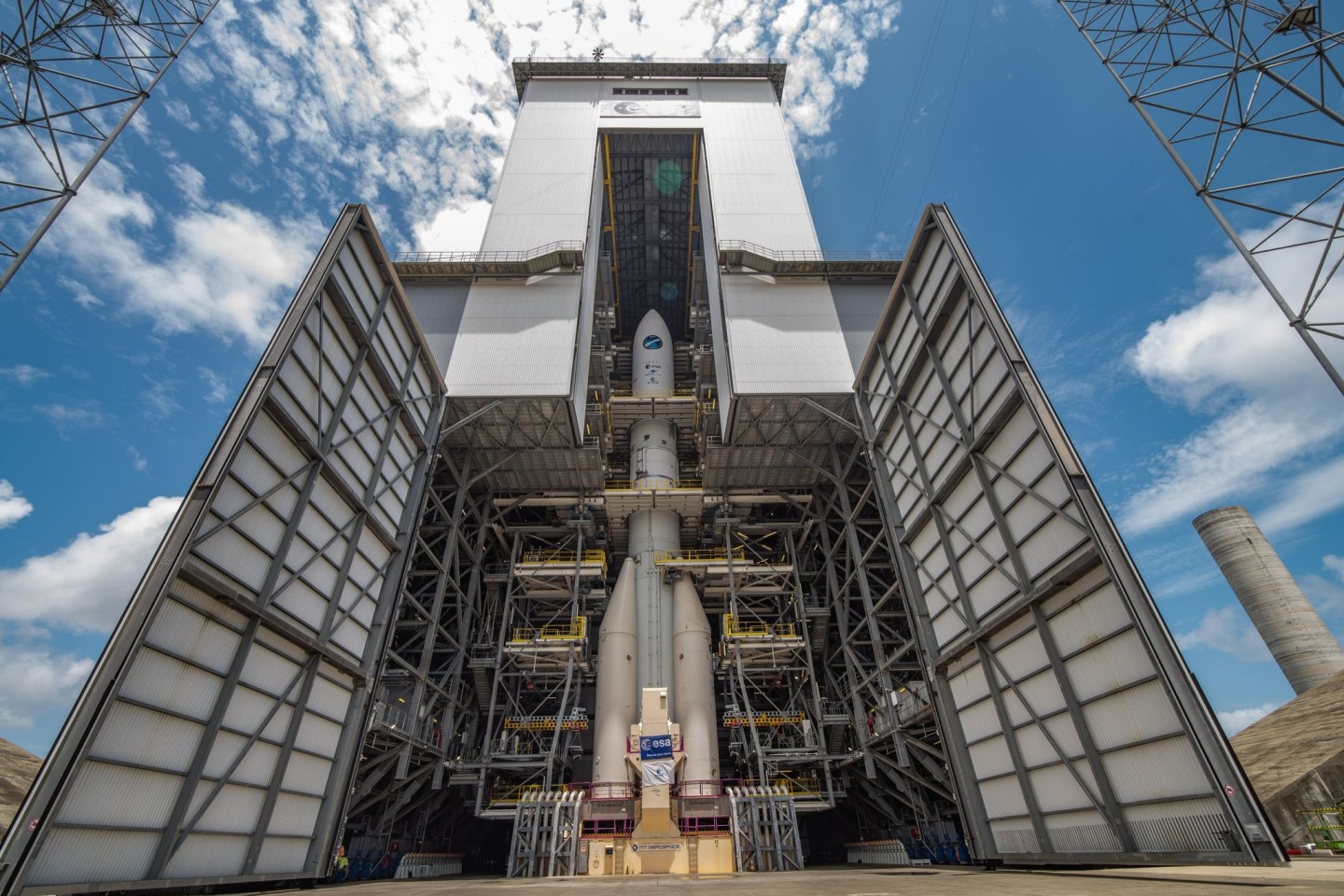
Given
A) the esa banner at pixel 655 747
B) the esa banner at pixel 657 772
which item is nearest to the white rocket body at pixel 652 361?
the esa banner at pixel 655 747

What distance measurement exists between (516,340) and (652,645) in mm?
13033

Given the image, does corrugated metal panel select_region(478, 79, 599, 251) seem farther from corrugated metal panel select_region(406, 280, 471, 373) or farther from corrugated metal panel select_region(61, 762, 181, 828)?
corrugated metal panel select_region(61, 762, 181, 828)

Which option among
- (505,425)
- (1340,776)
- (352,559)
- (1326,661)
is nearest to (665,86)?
(505,425)

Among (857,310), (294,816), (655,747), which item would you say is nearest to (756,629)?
(655,747)

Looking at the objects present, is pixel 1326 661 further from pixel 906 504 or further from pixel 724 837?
pixel 724 837

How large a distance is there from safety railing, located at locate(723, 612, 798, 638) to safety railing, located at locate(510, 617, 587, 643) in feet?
18.6

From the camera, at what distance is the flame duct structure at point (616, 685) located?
22.4 meters

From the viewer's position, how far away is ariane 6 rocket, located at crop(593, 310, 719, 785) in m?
22.9

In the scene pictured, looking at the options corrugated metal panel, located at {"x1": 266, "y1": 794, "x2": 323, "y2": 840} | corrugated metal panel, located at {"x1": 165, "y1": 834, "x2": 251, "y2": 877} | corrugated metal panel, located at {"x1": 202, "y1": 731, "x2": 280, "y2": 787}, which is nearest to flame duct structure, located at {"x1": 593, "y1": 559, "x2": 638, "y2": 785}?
corrugated metal panel, located at {"x1": 266, "y1": 794, "x2": 323, "y2": 840}

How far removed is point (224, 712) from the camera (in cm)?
1117

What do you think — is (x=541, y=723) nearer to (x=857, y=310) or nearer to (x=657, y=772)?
(x=657, y=772)

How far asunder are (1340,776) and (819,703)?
1437cm

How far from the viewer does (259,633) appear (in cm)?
1224

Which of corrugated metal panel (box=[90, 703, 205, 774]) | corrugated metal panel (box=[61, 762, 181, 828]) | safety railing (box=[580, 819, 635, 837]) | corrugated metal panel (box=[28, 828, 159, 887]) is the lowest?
corrugated metal panel (box=[28, 828, 159, 887])
